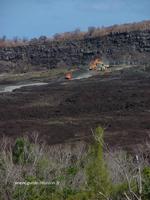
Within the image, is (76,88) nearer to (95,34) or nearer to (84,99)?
(84,99)

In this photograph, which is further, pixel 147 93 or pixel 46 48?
pixel 46 48

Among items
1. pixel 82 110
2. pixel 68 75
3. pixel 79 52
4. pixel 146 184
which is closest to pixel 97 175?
pixel 146 184

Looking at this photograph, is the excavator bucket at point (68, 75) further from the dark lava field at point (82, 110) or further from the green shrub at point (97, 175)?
the green shrub at point (97, 175)

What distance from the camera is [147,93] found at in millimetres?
75750

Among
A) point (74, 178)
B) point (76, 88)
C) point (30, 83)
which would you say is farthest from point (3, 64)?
point (74, 178)

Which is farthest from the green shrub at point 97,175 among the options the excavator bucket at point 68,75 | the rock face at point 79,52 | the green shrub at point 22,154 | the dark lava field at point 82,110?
the rock face at point 79,52

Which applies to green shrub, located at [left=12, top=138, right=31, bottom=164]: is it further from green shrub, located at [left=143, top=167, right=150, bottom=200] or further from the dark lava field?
the dark lava field

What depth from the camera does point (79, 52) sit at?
440 ft

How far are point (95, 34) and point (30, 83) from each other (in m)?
46.9

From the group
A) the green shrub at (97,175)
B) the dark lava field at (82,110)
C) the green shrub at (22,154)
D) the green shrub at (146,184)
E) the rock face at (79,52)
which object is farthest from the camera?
the rock face at (79,52)

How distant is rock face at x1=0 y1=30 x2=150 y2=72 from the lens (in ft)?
415

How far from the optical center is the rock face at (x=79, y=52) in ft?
415

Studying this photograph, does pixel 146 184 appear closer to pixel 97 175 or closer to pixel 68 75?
pixel 97 175

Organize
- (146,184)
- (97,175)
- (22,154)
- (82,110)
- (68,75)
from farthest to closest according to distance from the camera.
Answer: (68,75), (82,110), (22,154), (97,175), (146,184)
